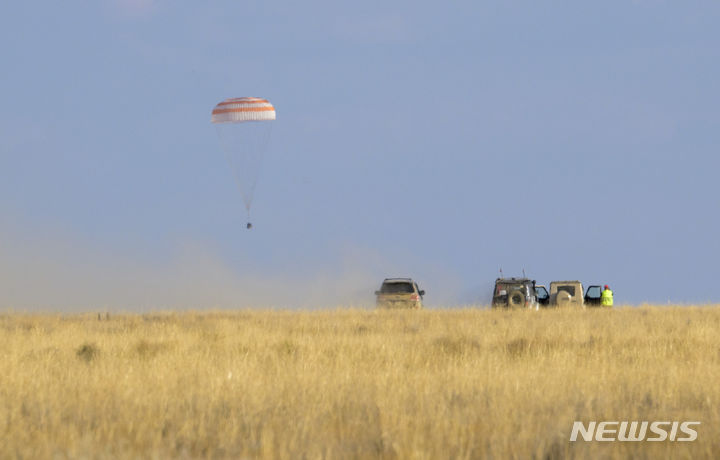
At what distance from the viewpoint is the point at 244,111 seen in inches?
1342

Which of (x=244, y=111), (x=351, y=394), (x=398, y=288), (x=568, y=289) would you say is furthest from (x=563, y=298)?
(x=351, y=394)

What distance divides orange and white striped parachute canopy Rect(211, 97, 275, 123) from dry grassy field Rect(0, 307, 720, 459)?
15376 mm

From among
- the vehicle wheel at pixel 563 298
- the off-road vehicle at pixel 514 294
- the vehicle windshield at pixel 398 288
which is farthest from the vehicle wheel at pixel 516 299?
the vehicle windshield at pixel 398 288

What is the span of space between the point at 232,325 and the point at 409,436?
1605cm

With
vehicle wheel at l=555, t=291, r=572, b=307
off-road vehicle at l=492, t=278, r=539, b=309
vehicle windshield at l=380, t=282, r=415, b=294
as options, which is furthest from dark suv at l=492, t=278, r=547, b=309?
vehicle windshield at l=380, t=282, r=415, b=294

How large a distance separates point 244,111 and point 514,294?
12.2 metres

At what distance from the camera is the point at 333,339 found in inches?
735

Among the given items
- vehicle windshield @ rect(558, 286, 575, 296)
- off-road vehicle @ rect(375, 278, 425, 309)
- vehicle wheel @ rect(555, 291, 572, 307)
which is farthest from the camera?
vehicle windshield @ rect(558, 286, 575, 296)

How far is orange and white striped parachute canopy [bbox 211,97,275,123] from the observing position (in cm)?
3394

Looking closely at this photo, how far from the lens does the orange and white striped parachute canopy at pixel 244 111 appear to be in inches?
1336

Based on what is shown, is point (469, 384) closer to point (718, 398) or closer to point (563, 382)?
point (563, 382)

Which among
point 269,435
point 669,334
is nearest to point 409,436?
point 269,435

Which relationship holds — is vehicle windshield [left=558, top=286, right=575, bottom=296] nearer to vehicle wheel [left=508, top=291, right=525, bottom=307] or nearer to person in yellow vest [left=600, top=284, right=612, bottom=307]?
person in yellow vest [left=600, top=284, right=612, bottom=307]

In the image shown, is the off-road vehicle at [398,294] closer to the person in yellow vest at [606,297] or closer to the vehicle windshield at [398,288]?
the vehicle windshield at [398,288]
